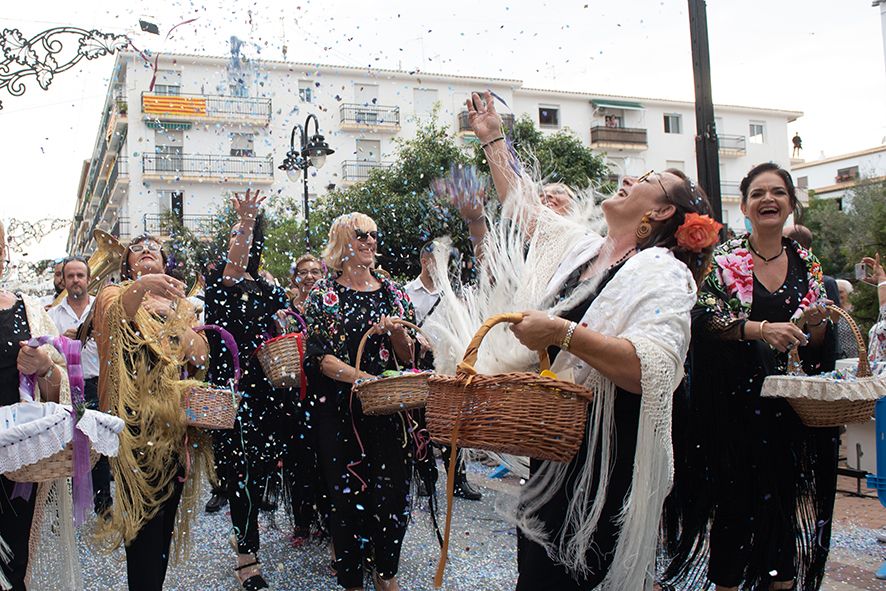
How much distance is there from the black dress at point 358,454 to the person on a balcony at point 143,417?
732 mm

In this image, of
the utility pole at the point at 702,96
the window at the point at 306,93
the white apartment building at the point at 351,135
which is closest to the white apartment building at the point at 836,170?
the white apartment building at the point at 351,135

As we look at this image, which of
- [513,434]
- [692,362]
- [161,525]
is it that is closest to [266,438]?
[161,525]

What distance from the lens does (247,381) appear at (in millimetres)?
4473

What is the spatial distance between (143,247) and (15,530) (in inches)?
55.1

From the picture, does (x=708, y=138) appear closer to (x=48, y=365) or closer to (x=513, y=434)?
(x=513, y=434)

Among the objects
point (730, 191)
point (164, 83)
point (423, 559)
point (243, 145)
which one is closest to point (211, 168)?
point (164, 83)

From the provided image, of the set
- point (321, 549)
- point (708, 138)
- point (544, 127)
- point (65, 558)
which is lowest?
point (321, 549)

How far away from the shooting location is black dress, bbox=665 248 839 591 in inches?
131

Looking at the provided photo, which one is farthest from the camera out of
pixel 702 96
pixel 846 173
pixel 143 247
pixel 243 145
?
pixel 846 173

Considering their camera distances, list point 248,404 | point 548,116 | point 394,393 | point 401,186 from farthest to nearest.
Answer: point 548,116 → point 401,186 → point 248,404 → point 394,393

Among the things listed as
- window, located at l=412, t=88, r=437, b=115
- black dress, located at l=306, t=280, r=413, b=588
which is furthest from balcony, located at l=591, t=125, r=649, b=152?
black dress, located at l=306, t=280, r=413, b=588

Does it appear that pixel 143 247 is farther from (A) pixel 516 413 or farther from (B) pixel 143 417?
(A) pixel 516 413

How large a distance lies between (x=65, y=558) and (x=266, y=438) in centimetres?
138

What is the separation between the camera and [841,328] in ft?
20.4
